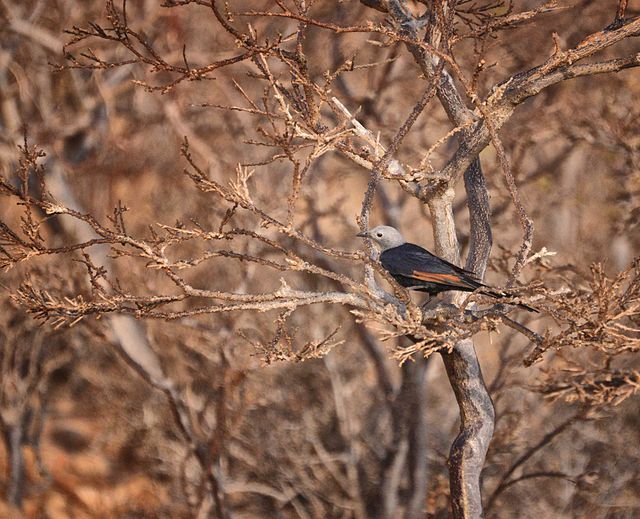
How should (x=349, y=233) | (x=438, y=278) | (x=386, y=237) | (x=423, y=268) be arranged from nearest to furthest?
(x=438, y=278) < (x=423, y=268) < (x=386, y=237) < (x=349, y=233)

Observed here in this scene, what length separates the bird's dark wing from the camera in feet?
17.1

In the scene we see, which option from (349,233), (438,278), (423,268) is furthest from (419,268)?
(349,233)

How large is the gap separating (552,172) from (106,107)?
290 inches

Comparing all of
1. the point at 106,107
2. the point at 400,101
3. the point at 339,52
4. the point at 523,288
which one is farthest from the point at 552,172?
the point at 523,288

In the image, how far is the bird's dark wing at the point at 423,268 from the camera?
5199mm

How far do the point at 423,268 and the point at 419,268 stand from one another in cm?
3

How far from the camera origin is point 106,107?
14078 mm

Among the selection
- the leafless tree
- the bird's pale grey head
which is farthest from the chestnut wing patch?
the bird's pale grey head

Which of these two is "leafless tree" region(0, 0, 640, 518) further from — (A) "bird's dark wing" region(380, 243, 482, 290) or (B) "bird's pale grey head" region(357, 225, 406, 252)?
(B) "bird's pale grey head" region(357, 225, 406, 252)

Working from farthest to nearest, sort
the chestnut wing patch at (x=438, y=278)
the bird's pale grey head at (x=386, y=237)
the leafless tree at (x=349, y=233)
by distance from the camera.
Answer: the bird's pale grey head at (x=386, y=237) → the chestnut wing patch at (x=438, y=278) → the leafless tree at (x=349, y=233)

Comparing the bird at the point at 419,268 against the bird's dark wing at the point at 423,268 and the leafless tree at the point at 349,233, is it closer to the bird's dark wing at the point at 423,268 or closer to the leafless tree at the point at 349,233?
the bird's dark wing at the point at 423,268

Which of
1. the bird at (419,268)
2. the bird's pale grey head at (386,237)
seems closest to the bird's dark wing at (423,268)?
the bird at (419,268)

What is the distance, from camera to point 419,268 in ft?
17.9

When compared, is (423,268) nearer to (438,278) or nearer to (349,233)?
(438,278)
